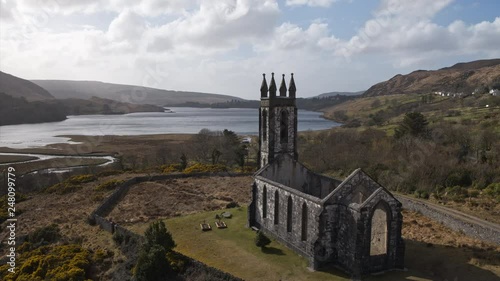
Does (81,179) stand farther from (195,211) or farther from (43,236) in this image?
(195,211)

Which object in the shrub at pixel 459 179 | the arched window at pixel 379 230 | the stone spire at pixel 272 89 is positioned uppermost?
the stone spire at pixel 272 89

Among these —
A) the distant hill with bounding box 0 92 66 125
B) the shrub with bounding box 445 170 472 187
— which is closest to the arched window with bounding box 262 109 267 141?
the shrub with bounding box 445 170 472 187

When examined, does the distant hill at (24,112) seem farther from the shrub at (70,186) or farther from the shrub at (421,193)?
the shrub at (421,193)

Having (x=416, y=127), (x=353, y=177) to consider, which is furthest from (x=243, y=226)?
(x=416, y=127)

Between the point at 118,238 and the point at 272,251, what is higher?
the point at 272,251

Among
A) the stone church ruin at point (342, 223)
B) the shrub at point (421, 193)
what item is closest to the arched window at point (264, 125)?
the stone church ruin at point (342, 223)

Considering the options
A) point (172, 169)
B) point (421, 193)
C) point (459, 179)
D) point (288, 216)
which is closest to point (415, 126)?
point (459, 179)

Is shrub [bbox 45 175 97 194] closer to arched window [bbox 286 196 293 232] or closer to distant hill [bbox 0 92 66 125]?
arched window [bbox 286 196 293 232]

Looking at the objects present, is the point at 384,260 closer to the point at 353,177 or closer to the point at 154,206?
the point at 353,177
